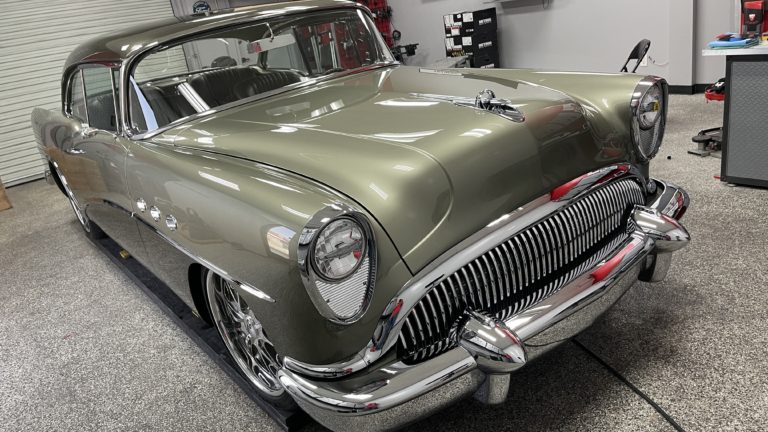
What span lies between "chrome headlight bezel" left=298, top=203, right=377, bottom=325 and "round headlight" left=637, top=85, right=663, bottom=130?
117 cm

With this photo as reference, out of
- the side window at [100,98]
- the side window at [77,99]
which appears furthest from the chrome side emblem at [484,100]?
the side window at [77,99]

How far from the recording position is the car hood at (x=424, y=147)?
1.45 metres

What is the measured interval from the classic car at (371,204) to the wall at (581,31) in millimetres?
4371

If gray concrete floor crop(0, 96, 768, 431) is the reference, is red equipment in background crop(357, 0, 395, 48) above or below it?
above

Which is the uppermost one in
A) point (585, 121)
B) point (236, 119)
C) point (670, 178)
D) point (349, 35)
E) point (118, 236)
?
point (349, 35)

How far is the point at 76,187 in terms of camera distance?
10.3 ft

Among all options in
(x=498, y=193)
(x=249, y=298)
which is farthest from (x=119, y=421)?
(x=498, y=193)

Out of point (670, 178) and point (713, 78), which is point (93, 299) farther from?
point (713, 78)

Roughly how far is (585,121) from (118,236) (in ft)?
7.00

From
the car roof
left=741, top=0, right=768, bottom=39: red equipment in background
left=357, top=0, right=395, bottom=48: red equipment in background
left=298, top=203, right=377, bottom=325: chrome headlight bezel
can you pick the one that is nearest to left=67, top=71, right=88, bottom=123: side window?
the car roof

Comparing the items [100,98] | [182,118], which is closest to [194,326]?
[182,118]

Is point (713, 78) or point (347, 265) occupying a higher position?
point (347, 265)

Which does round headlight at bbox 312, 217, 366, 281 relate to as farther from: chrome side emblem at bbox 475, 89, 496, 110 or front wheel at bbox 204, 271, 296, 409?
chrome side emblem at bbox 475, 89, 496, 110

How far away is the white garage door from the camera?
696 cm
